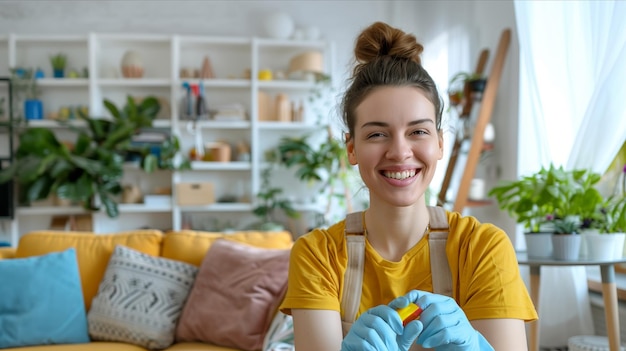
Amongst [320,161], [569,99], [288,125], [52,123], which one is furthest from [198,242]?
[52,123]

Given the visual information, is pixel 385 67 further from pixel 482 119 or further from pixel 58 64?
pixel 58 64

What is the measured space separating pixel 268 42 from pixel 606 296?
12.7 feet

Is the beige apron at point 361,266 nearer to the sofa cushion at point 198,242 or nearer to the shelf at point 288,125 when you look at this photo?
the sofa cushion at point 198,242

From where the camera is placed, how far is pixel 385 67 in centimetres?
117

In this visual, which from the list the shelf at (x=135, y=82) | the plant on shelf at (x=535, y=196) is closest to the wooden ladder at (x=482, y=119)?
the plant on shelf at (x=535, y=196)

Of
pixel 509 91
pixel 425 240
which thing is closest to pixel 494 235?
pixel 425 240

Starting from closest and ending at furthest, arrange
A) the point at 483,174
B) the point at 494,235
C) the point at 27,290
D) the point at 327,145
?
the point at 494,235
the point at 27,290
the point at 483,174
the point at 327,145

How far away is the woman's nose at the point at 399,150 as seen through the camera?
1.08 m

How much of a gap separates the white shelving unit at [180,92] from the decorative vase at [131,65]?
0.26ft

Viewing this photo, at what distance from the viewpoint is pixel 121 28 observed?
5676 mm

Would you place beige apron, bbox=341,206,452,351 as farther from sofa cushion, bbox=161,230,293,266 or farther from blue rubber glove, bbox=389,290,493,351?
sofa cushion, bbox=161,230,293,266

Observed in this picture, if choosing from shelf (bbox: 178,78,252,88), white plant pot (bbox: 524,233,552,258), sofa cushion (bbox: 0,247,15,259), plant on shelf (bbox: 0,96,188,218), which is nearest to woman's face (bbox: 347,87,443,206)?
white plant pot (bbox: 524,233,552,258)

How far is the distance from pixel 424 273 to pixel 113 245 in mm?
2035

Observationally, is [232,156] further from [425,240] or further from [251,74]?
[425,240]
